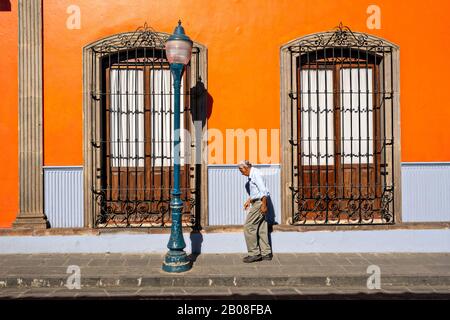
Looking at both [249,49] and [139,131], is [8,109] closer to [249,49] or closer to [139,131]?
[139,131]

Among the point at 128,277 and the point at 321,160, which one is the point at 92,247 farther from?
the point at 321,160

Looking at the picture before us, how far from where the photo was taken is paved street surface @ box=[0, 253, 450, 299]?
5961mm

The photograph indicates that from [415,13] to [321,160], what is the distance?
10.2 feet

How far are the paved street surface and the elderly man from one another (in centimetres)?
22

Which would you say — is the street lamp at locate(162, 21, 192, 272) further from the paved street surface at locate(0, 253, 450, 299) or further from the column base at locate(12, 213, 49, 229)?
the column base at locate(12, 213, 49, 229)

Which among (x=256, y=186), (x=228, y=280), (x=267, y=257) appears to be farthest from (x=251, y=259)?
(x=256, y=186)

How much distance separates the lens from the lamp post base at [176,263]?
655 centimetres

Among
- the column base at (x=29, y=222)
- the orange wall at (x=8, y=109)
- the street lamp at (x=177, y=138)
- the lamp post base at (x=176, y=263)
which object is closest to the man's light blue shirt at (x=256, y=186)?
the street lamp at (x=177, y=138)

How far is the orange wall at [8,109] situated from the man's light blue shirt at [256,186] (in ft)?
13.2

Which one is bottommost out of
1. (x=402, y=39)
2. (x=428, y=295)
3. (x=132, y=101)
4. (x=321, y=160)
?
(x=428, y=295)

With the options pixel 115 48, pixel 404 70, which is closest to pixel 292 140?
pixel 404 70

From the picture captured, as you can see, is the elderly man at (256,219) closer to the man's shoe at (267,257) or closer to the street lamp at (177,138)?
the man's shoe at (267,257)

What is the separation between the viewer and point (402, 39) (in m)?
7.99
